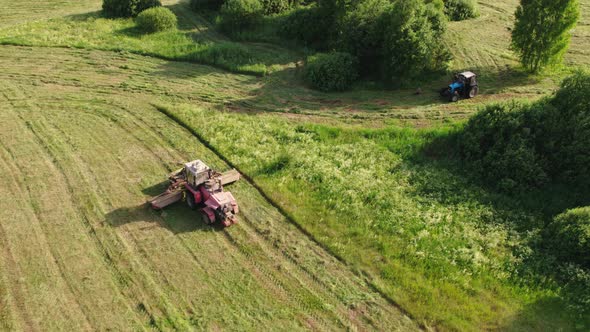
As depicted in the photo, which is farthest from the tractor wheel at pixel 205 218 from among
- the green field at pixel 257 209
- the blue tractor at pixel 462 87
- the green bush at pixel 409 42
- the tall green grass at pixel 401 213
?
→ the blue tractor at pixel 462 87

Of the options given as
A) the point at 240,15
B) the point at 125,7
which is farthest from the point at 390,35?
the point at 125,7

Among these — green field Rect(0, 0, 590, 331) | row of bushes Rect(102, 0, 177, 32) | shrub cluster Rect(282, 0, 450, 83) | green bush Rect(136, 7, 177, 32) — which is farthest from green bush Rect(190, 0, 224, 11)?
green field Rect(0, 0, 590, 331)

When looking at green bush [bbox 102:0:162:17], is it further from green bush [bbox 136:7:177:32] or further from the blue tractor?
the blue tractor

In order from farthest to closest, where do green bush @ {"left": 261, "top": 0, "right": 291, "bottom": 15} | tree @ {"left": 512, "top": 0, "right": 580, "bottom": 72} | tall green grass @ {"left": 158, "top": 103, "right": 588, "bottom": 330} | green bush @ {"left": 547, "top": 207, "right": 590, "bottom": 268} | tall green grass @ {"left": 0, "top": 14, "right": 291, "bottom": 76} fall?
green bush @ {"left": 261, "top": 0, "right": 291, "bottom": 15}
tall green grass @ {"left": 0, "top": 14, "right": 291, "bottom": 76}
tree @ {"left": 512, "top": 0, "right": 580, "bottom": 72}
green bush @ {"left": 547, "top": 207, "right": 590, "bottom": 268}
tall green grass @ {"left": 158, "top": 103, "right": 588, "bottom": 330}

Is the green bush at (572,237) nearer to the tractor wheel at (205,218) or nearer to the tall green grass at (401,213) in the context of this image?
the tall green grass at (401,213)

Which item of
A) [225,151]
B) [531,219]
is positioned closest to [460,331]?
[531,219]

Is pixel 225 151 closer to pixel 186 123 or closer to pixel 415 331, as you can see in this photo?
pixel 186 123

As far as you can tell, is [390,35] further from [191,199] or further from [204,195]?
[191,199]
